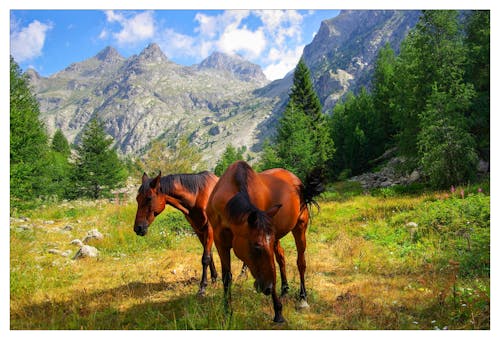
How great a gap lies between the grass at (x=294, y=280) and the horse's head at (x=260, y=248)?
1130 mm

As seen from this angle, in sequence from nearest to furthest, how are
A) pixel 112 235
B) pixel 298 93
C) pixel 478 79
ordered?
pixel 112 235 → pixel 478 79 → pixel 298 93

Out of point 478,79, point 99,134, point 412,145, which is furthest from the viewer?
point 99,134

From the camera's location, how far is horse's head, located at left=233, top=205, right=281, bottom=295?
3.27 m

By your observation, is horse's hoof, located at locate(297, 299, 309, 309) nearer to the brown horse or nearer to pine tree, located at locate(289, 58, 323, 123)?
the brown horse

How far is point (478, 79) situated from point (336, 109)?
3391 cm

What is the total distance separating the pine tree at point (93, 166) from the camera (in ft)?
103

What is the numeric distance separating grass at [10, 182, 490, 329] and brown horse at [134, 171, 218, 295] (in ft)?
3.36

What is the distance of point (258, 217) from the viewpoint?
3.31 m

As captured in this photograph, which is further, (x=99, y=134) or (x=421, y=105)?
(x=99, y=134)

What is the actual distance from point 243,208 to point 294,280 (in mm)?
3372

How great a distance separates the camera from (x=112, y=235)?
9.77 metres
